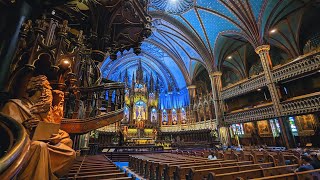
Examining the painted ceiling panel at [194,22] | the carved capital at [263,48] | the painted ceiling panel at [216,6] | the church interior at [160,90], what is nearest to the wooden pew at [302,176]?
the church interior at [160,90]

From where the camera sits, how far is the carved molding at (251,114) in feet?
35.9

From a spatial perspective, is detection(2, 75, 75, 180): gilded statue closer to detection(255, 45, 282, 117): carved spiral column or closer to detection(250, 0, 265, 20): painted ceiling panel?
detection(255, 45, 282, 117): carved spiral column

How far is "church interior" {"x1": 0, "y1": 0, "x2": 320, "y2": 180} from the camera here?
219 centimetres

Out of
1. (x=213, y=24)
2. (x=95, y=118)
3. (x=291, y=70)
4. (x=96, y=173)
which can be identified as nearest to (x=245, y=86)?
(x=291, y=70)

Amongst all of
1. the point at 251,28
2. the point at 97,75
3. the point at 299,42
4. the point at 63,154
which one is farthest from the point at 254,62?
the point at 63,154

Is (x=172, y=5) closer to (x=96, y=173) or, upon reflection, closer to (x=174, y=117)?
(x=174, y=117)

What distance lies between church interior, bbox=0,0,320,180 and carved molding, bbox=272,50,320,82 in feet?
0.20

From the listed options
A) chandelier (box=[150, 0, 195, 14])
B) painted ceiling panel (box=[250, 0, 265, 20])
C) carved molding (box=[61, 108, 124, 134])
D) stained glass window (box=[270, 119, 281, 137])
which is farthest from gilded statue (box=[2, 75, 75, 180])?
stained glass window (box=[270, 119, 281, 137])

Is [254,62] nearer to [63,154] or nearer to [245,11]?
[245,11]

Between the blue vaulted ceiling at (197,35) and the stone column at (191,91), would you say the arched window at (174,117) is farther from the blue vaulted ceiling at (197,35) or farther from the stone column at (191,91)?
the blue vaulted ceiling at (197,35)

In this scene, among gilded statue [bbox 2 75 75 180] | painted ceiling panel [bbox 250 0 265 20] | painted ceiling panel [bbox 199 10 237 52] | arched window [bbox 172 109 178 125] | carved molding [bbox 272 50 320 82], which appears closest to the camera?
gilded statue [bbox 2 75 75 180]

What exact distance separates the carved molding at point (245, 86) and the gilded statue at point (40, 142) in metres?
12.9

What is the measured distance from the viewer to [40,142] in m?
1.58

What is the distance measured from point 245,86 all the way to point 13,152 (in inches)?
582
